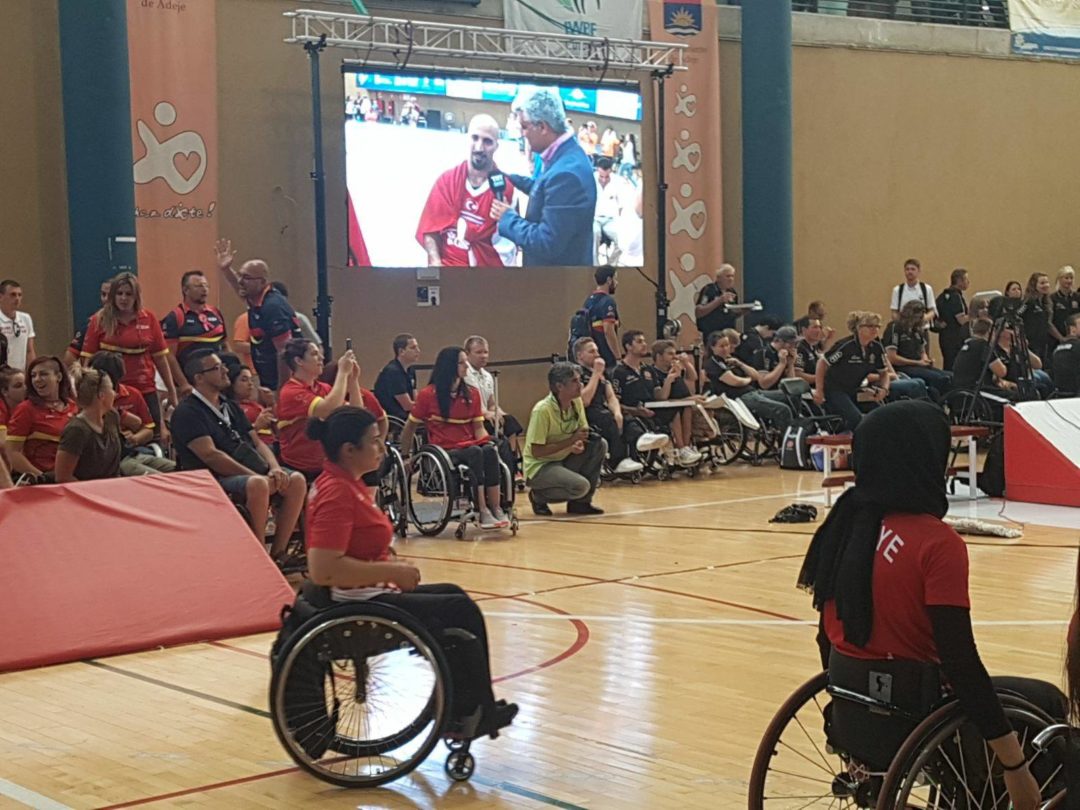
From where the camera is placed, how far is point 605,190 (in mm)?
13258

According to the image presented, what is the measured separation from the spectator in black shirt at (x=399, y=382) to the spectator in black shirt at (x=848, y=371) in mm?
3506

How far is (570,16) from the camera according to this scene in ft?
43.3

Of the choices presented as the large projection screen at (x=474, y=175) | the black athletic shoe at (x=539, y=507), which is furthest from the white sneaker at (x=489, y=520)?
the large projection screen at (x=474, y=175)

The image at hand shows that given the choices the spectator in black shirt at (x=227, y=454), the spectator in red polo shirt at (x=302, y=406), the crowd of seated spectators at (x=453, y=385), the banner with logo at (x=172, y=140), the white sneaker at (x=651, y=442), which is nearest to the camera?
the spectator in black shirt at (x=227, y=454)

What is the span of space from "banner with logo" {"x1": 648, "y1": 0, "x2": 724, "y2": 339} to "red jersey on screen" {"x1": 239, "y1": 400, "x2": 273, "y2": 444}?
6335 millimetres

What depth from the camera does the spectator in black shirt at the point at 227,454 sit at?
709cm

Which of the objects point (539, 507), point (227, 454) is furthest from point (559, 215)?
point (227, 454)

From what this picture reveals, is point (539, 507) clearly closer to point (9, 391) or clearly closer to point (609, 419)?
point (609, 419)

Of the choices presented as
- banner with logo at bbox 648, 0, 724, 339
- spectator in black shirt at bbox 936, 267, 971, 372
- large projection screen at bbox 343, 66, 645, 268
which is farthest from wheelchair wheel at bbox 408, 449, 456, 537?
spectator in black shirt at bbox 936, 267, 971, 372

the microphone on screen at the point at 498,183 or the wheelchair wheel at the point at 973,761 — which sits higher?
the microphone on screen at the point at 498,183

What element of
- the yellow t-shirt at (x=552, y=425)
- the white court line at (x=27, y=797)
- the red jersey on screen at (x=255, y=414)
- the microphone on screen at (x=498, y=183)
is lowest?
the white court line at (x=27, y=797)

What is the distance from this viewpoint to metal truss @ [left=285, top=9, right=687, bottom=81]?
11867mm

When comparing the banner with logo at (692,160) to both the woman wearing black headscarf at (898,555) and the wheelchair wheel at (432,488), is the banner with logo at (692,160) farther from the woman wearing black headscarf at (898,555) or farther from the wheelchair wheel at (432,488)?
the woman wearing black headscarf at (898,555)

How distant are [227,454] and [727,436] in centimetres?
603
